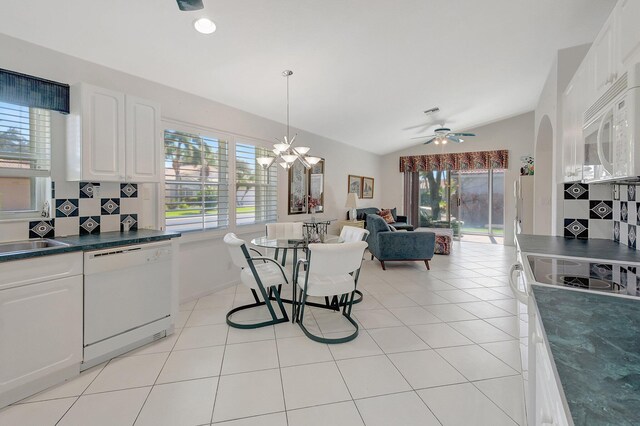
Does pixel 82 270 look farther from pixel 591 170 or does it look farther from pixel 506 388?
pixel 591 170

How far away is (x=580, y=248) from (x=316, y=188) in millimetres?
4303

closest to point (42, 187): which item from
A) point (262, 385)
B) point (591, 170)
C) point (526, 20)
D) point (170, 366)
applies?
point (170, 366)

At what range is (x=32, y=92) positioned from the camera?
90.9 inches

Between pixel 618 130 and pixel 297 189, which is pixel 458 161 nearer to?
pixel 297 189

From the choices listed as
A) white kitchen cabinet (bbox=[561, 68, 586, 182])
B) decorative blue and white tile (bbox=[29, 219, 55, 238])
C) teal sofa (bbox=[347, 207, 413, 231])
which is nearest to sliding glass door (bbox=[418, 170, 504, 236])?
teal sofa (bbox=[347, 207, 413, 231])

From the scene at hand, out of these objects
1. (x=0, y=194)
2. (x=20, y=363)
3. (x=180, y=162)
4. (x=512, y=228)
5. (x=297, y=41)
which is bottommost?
(x=20, y=363)

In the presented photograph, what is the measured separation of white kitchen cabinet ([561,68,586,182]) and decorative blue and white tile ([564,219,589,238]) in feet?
2.02

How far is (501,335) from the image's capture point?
2711 mm

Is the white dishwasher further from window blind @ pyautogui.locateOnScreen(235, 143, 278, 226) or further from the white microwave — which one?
the white microwave

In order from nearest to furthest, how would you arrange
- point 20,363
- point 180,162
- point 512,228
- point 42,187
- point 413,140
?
point 20,363
point 42,187
point 180,162
point 512,228
point 413,140

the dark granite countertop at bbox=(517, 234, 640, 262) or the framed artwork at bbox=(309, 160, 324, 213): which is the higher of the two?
the framed artwork at bbox=(309, 160, 324, 213)

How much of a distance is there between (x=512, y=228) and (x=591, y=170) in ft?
20.5

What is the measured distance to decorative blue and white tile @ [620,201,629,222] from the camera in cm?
234

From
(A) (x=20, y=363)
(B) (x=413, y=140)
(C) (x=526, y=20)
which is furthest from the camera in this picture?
(B) (x=413, y=140)
